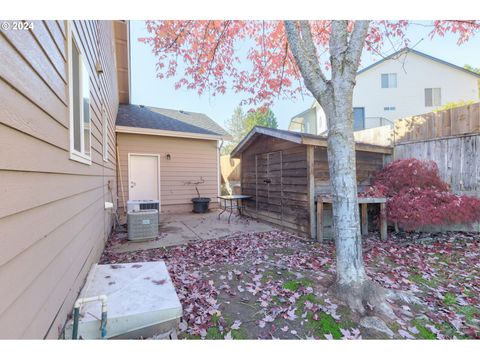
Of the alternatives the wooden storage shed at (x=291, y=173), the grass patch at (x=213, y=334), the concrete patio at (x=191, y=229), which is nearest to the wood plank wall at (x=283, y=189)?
the wooden storage shed at (x=291, y=173)

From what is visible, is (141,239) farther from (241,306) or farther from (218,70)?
(218,70)

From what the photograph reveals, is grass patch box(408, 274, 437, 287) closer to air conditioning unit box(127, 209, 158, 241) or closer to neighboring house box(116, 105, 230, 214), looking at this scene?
air conditioning unit box(127, 209, 158, 241)

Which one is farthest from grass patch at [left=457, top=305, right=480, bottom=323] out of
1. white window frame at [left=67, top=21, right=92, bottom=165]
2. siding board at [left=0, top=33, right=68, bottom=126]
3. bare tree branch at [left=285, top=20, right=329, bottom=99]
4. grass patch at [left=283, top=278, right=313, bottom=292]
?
white window frame at [left=67, top=21, right=92, bottom=165]

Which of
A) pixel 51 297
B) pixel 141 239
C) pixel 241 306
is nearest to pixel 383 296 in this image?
pixel 241 306

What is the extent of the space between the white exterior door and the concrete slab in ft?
19.0

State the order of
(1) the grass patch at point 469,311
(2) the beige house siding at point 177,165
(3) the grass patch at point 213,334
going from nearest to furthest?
(3) the grass patch at point 213,334 → (1) the grass patch at point 469,311 → (2) the beige house siding at point 177,165

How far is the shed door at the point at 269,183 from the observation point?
5965 millimetres

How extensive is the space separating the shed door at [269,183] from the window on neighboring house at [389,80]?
15.1 meters

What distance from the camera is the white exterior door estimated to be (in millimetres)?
7824

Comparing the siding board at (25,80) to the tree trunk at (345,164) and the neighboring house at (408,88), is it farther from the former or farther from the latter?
the neighboring house at (408,88)

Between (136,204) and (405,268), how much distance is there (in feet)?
18.1

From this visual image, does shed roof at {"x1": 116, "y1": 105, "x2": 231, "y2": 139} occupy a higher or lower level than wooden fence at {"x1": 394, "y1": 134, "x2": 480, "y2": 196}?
higher

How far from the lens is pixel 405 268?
3461 millimetres

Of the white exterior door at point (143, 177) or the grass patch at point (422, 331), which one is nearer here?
the grass patch at point (422, 331)
